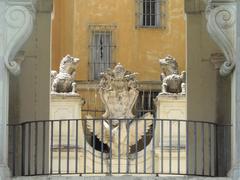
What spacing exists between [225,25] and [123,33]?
26728 mm

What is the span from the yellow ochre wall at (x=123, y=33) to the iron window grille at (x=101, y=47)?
0.15 metres

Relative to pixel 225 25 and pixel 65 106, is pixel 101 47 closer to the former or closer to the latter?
pixel 65 106

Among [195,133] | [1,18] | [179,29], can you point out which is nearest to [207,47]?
[195,133]

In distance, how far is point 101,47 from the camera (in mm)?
44062

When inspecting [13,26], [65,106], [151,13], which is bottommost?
[65,106]

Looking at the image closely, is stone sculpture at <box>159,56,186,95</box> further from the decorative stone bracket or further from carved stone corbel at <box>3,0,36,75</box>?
carved stone corbel at <box>3,0,36,75</box>

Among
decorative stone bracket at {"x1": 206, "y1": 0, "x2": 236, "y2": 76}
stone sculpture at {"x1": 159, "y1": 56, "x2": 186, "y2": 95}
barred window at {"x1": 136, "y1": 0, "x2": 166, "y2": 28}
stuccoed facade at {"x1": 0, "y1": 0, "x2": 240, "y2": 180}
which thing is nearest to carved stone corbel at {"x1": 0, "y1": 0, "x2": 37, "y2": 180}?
stuccoed facade at {"x1": 0, "y1": 0, "x2": 240, "y2": 180}

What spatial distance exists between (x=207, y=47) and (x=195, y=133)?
1640 mm

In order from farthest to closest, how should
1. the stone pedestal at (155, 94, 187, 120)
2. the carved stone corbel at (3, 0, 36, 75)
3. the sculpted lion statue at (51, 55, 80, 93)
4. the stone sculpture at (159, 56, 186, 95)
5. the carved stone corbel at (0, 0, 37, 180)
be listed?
the sculpted lion statue at (51, 55, 80, 93)
the stone sculpture at (159, 56, 186, 95)
the stone pedestal at (155, 94, 187, 120)
the carved stone corbel at (3, 0, 36, 75)
the carved stone corbel at (0, 0, 37, 180)

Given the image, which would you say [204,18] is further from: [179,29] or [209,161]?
[179,29]

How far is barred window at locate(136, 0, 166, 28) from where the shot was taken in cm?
4391

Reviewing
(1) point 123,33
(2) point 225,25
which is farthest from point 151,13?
(2) point 225,25

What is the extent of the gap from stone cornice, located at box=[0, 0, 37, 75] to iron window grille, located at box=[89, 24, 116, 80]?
1021 inches

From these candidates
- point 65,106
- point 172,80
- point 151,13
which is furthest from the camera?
point 151,13
